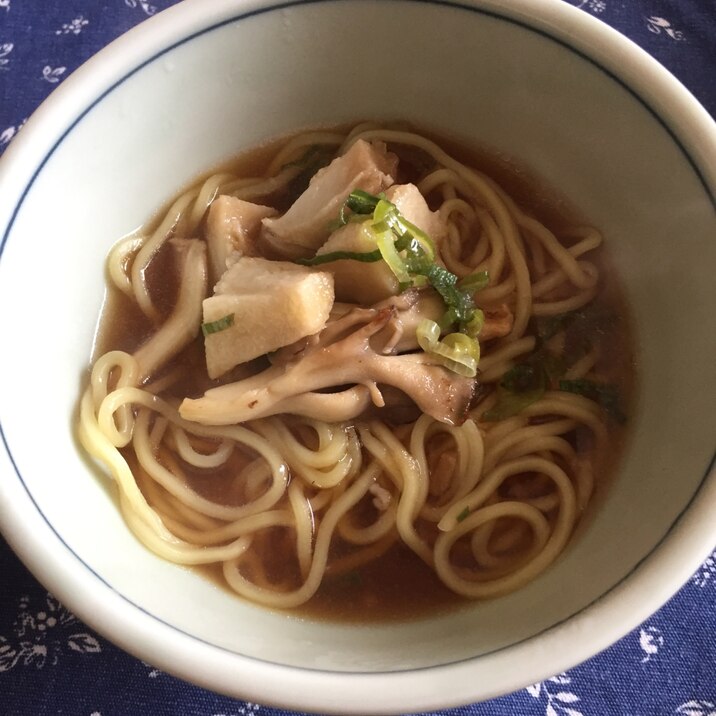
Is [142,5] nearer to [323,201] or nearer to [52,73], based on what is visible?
[52,73]

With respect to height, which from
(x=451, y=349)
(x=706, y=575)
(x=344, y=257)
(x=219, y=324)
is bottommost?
(x=706, y=575)

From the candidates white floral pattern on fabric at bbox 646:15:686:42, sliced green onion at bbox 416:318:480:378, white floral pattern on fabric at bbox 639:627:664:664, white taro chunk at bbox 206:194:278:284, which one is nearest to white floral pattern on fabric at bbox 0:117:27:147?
white taro chunk at bbox 206:194:278:284

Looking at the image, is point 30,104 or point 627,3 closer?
point 30,104

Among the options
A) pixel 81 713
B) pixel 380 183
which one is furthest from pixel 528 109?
pixel 81 713

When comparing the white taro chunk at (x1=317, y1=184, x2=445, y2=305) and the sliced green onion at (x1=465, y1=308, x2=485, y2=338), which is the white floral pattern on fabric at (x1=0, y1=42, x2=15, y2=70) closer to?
the white taro chunk at (x1=317, y1=184, x2=445, y2=305)

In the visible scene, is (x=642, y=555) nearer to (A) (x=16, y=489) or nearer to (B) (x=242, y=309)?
(B) (x=242, y=309)

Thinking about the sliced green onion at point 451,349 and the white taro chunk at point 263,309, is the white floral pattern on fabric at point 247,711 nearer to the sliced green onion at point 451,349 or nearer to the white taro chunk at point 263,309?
the white taro chunk at point 263,309

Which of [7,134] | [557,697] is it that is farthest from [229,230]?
[557,697]
